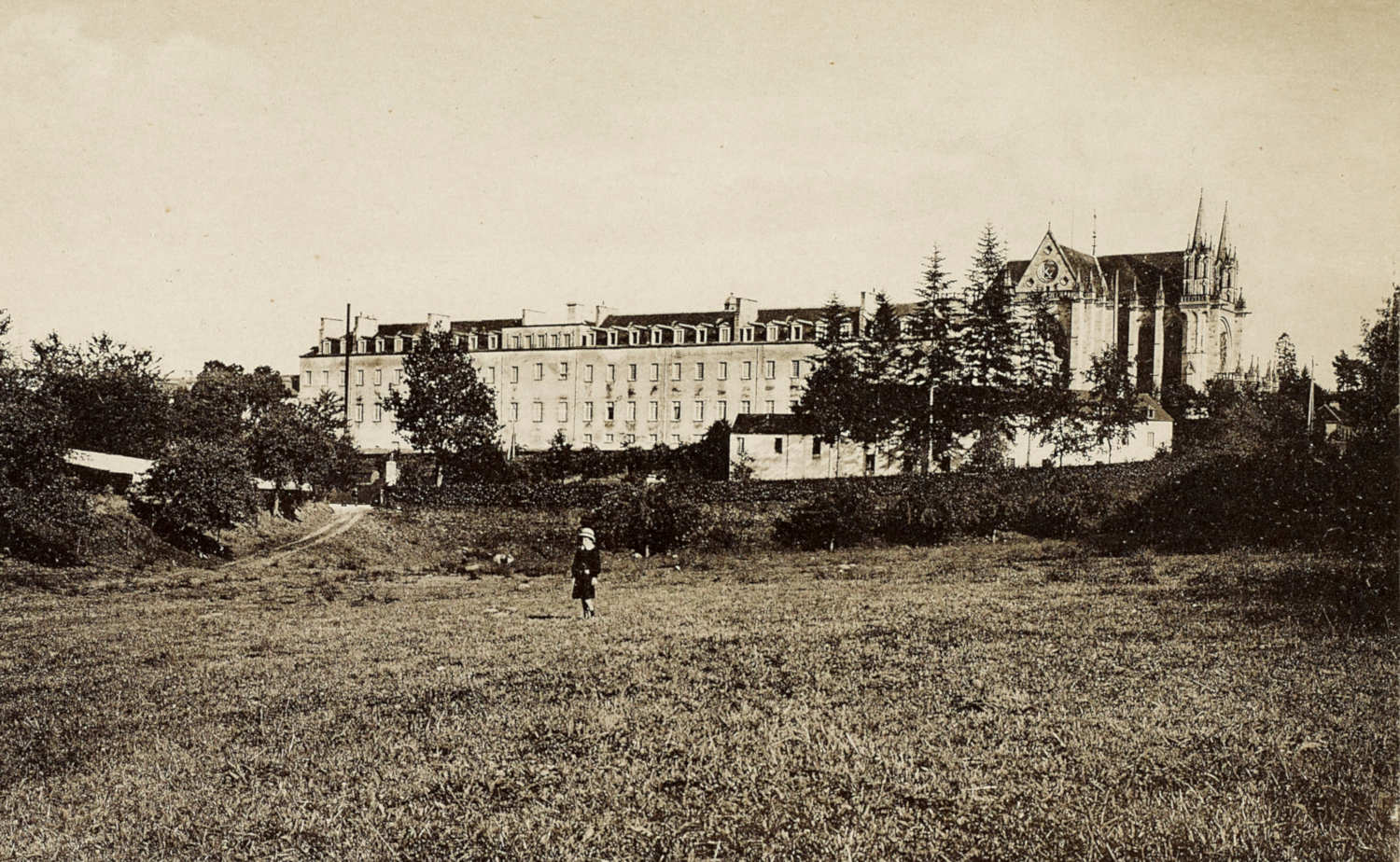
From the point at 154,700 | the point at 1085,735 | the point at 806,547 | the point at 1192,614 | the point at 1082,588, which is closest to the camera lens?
the point at 1085,735

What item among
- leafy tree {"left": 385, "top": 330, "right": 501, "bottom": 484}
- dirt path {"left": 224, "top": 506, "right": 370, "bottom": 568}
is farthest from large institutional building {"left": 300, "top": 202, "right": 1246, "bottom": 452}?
dirt path {"left": 224, "top": 506, "right": 370, "bottom": 568}

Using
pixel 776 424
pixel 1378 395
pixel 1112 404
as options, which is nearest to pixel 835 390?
pixel 776 424

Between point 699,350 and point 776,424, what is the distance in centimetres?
1669

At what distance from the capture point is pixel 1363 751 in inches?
307

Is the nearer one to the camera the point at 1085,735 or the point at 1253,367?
the point at 1085,735

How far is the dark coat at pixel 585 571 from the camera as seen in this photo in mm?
17672

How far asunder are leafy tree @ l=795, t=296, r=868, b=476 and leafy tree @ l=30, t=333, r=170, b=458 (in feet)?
112

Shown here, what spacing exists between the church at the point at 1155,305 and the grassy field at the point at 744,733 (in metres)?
70.1

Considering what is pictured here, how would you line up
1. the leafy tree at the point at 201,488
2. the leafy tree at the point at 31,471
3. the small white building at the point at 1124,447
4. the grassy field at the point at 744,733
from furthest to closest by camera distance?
the small white building at the point at 1124,447, the leafy tree at the point at 201,488, the leafy tree at the point at 31,471, the grassy field at the point at 744,733

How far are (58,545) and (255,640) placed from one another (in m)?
18.2

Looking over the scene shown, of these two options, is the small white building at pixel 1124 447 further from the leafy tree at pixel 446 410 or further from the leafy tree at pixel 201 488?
the leafy tree at pixel 201 488

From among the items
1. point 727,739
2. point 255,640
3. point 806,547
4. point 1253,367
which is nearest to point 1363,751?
point 727,739

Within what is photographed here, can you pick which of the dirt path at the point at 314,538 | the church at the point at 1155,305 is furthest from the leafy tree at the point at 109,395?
the church at the point at 1155,305

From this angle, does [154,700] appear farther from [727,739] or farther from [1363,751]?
[1363,751]
